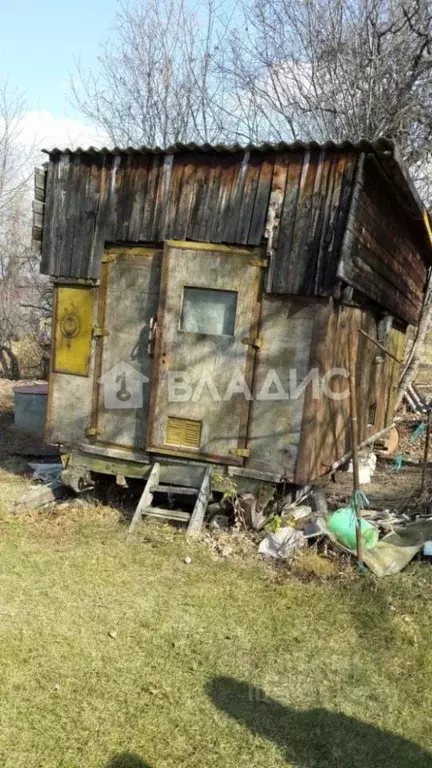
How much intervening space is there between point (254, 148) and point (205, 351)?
7.72 ft

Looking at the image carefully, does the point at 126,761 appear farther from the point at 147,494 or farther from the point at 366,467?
the point at 366,467

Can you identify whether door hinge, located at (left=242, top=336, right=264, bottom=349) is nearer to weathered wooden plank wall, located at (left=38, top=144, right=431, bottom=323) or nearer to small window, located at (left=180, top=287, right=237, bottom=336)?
small window, located at (left=180, top=287, right=237, bottom=336)

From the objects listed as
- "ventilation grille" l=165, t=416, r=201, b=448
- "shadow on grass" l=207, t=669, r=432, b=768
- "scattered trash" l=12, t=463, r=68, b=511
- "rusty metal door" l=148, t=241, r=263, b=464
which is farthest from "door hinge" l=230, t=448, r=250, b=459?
"shadow on grass" l=207, t=669, r=432, b=768

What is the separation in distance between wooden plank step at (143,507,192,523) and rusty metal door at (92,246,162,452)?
83 centimetres

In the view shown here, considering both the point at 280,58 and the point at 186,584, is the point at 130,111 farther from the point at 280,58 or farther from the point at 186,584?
the point at 186,584

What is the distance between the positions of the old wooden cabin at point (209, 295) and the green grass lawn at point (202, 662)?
1529 mm

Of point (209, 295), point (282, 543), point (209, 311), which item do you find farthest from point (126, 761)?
point (209, 295)

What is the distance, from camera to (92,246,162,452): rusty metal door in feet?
24.2

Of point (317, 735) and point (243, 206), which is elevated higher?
point (243, 206)

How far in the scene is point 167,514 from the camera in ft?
23.2

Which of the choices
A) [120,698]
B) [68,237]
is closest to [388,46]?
[68,237]

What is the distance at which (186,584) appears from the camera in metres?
5.72

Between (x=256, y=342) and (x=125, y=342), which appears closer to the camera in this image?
(x=256, y=342)

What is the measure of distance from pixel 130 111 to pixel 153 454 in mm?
15744
